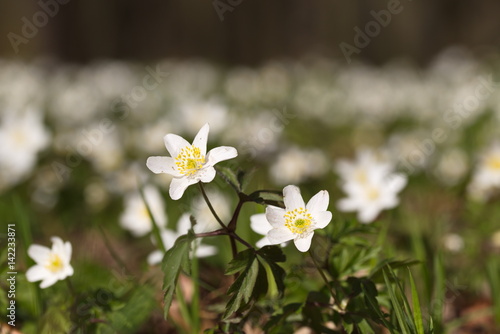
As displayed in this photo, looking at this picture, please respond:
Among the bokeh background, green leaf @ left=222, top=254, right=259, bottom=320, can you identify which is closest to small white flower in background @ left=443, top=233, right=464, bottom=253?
the bokeh background

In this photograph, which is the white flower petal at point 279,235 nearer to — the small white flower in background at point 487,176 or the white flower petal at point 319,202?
the white flower petal at point 319,202

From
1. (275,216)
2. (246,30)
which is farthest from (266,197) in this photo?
(246,30)

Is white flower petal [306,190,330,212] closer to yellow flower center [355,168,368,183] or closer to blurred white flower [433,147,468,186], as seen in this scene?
yellow flower center [355,168,368,183]

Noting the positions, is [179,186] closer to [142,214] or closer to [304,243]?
[304,243]

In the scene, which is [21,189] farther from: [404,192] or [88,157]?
[404,192]

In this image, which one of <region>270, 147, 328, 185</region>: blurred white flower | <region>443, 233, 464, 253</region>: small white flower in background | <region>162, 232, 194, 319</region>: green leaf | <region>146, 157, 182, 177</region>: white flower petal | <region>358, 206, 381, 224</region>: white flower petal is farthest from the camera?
<region>270, 147, 328, 185</region>: blurred white flower
